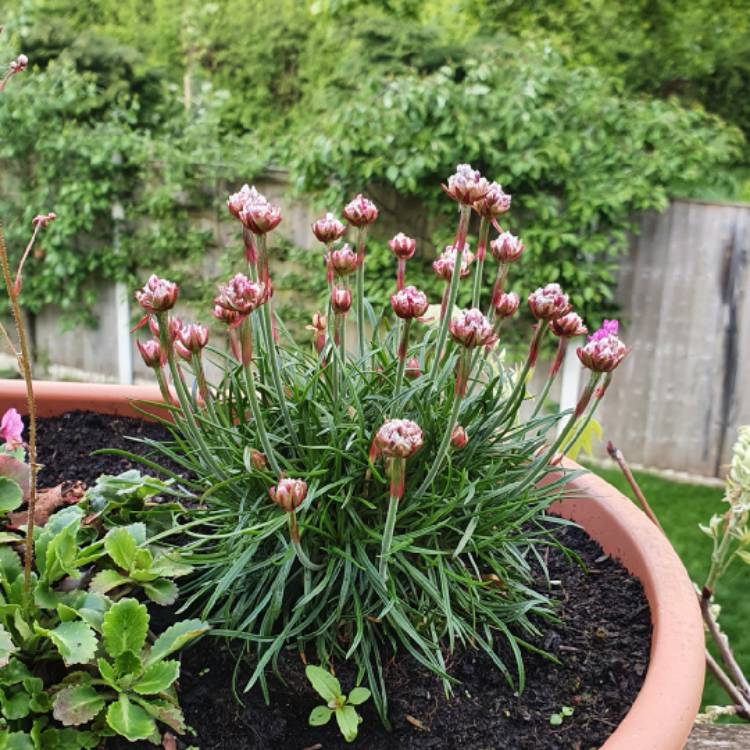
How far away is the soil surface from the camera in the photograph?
1.14 meters

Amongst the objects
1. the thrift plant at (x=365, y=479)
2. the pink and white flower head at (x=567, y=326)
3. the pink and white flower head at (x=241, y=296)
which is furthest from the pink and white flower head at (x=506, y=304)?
the pink and white flower head at (x=241, y=296)

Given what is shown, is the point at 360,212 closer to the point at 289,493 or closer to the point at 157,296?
the point at 157,296

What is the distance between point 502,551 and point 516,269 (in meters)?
3.44

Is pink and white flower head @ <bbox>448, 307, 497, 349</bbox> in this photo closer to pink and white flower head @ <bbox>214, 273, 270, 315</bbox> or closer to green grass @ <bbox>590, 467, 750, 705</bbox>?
pink and white flower head @ <bbox>214, 273, 270, 315</bbox>

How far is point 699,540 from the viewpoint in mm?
4109

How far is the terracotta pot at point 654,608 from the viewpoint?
3.26 feet

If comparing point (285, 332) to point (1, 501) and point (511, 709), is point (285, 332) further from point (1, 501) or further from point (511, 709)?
point (511, 709)

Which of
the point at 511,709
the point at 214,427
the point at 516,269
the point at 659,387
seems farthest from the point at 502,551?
the point at 659,387

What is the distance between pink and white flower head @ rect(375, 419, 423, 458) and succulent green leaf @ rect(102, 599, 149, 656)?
0.39 meters

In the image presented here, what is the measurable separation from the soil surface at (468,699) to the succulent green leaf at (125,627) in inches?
4.9

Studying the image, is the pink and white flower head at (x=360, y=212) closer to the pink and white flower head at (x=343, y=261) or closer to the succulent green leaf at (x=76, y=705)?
the pink and white flower head at (x=343, y=261)

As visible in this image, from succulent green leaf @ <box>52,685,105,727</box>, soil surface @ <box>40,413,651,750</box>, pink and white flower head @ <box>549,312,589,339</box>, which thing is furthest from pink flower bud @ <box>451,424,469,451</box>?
succulent green leaf @ <box>52,685,105,727</box>

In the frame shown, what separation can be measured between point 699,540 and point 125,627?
11.7 feet

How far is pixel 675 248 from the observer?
4.61m
